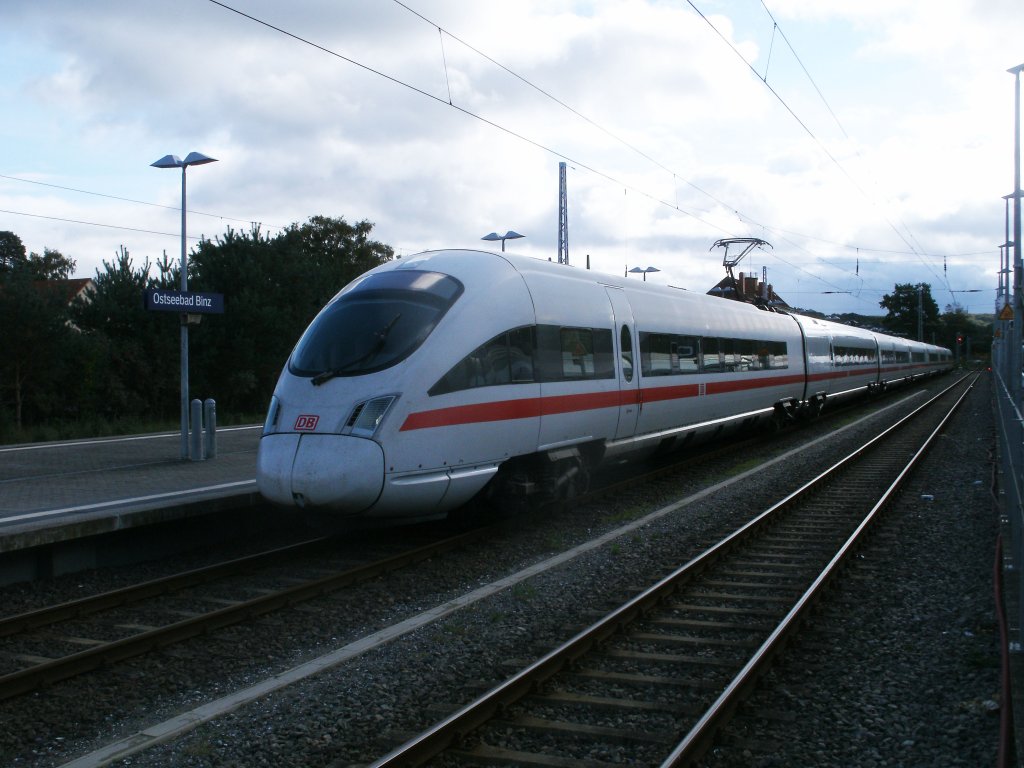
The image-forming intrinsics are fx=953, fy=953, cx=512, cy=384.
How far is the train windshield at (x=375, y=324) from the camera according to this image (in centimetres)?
858

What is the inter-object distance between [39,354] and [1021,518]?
27936 mm

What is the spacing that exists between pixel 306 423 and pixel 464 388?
4.79 ft

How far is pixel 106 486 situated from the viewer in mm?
11203

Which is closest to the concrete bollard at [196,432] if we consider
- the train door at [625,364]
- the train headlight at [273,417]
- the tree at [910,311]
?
the train headlight at [273,417]

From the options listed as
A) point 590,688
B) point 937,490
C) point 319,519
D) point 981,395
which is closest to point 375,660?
point 590,688

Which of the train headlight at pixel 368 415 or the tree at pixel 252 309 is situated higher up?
the tree at pixel 252 309

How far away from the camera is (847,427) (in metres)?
24.2

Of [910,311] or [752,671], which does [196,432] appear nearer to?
[752,671]

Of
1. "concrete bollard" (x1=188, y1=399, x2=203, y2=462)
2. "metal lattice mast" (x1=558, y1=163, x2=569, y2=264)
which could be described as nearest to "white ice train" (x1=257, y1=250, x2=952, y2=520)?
"concrete bollard" (x1=188, y1=399, x2=203, y2=462)

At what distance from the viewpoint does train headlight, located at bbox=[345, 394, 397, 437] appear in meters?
8.10

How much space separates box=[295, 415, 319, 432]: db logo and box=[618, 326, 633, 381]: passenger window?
4.77m

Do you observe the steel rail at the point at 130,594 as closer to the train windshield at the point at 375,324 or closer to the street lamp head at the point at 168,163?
the train windshield at the point at 375,324

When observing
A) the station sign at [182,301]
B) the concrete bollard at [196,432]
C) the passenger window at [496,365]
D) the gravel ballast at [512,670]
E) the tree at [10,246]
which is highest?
the tree at [10,246]

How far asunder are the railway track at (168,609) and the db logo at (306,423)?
1290mm
